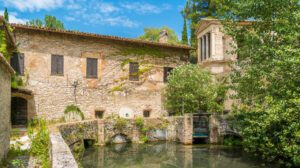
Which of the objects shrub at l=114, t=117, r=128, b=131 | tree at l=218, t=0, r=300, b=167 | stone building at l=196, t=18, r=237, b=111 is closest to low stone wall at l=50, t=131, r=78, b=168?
tree at l=218, t=0, r=300, b=167

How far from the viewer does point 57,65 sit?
1636 cm

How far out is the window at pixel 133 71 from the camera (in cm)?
1857

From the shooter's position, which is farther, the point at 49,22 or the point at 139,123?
the point at 49,22

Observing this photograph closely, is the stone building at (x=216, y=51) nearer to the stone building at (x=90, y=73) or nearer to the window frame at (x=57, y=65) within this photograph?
the stone building at (x=90, y=73)

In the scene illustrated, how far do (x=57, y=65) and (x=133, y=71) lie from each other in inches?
204

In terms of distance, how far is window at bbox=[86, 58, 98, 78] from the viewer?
56.4 ft

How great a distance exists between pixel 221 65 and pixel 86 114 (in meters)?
10.1

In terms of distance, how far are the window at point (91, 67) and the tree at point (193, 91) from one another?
16.6 feet

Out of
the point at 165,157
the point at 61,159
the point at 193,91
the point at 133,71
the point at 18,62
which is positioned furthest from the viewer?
the point at 133,71

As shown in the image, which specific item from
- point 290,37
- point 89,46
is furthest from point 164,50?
point 290,37

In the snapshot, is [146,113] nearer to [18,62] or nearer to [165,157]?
[165,157]

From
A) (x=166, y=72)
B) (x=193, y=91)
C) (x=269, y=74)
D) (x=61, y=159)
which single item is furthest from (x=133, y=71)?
(x=61, y=159)

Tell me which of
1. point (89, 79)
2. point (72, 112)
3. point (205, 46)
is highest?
point (205, 46)

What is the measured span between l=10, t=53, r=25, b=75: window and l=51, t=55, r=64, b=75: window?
5.54 feet
